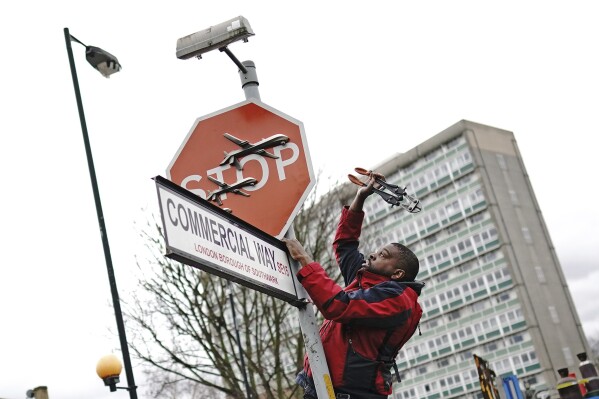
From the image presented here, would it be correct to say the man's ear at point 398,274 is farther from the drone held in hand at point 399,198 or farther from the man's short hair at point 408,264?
the drone held in hand at point 399,198

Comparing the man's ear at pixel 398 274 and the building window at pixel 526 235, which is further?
the building window at pixel 526 235

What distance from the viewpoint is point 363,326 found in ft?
11.7

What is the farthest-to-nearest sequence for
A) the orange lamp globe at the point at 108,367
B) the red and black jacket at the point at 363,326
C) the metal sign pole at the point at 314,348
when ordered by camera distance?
1. the orange lamp globe at the point at 108,367
2. the metal sign pole at the point at 314,348
3. the red and black jacket at the point at 363,326

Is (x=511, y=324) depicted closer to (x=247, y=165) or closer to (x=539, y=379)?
(x=539, y=379)

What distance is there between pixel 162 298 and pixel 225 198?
17445mm

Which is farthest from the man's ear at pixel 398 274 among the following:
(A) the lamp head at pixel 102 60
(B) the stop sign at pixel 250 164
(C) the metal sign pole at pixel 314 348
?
(A) the lamp head at pixel 102 60

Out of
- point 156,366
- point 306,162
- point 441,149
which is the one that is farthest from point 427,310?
point 306,162

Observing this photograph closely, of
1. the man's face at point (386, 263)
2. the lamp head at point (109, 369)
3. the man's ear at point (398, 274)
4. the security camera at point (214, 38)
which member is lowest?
the man's ear at point (398, 274)

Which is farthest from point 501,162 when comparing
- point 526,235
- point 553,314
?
point 553,314

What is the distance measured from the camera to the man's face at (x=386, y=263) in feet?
12.5

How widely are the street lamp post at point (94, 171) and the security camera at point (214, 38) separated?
31.4 feet

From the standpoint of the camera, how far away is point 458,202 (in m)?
80.5

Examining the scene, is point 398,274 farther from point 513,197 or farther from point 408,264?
point 513,197

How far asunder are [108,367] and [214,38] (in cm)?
973
